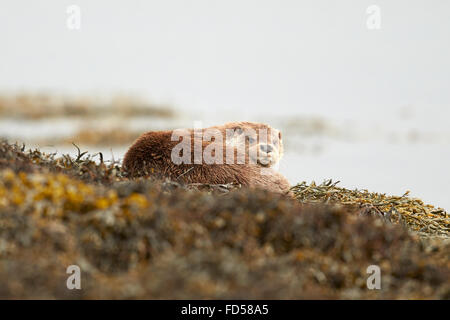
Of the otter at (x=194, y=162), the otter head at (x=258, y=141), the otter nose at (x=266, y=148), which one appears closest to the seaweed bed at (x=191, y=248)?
the otter at (x=194, y=162)

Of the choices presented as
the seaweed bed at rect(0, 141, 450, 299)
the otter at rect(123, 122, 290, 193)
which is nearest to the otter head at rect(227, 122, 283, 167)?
the otter at rect(123, 122, 290, 193)

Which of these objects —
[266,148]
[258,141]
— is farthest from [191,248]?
[258,141]

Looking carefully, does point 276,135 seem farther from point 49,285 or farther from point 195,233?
point 49,285

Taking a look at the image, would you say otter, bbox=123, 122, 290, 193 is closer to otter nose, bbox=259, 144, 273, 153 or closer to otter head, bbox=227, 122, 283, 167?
otter head, bbox=227, 122, 283, 167

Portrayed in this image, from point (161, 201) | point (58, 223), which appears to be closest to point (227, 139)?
point (161, 201)

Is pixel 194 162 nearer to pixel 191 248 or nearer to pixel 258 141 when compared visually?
pixel 258 141

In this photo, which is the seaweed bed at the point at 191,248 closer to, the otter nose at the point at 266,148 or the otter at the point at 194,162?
the otter at the point at 194,162
